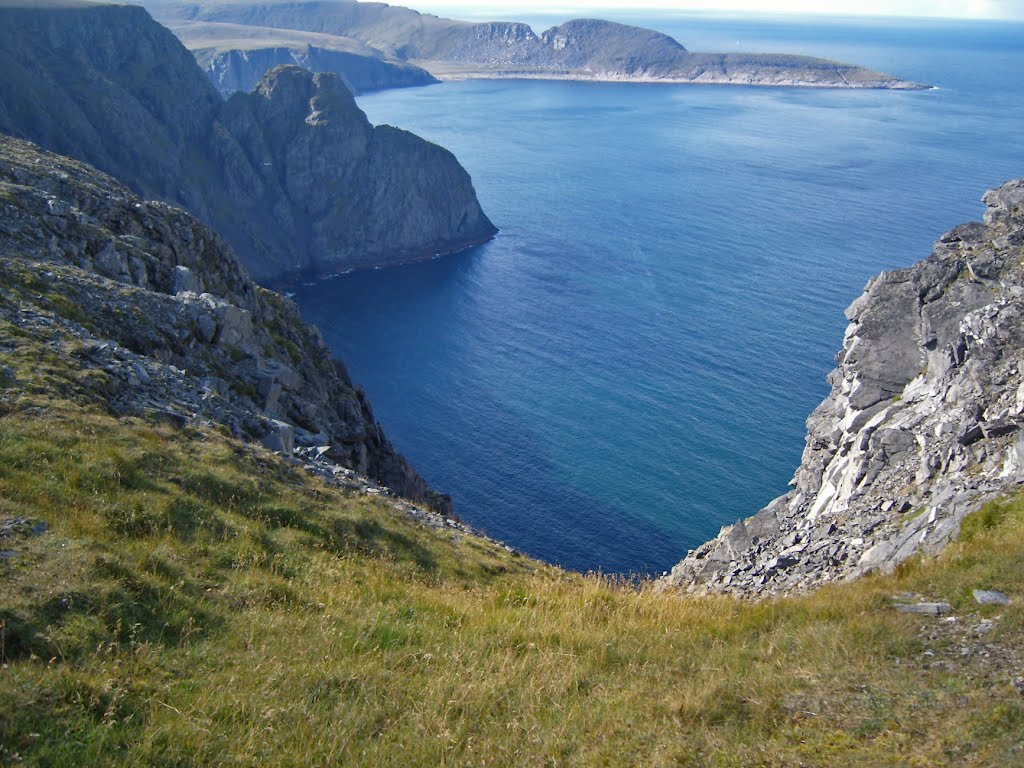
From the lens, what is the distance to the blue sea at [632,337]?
3054 inches

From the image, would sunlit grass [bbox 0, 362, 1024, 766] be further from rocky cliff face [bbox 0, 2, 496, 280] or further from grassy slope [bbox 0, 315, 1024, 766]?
rocky cliff face [bbox 0, 2, 496, 280]

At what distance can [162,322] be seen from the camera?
33.5m

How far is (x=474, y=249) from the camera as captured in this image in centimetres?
16825

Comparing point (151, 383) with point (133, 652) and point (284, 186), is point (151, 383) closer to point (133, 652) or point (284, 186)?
point (133, 652)

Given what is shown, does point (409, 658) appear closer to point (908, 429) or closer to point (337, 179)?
point (908, 429)

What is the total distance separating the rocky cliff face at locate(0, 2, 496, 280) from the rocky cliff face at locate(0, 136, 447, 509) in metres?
101

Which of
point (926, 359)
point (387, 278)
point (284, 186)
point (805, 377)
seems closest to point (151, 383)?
point (926, 359)

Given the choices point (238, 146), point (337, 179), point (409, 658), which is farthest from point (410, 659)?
point (337, 179)

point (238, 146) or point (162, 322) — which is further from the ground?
point (238, 146)

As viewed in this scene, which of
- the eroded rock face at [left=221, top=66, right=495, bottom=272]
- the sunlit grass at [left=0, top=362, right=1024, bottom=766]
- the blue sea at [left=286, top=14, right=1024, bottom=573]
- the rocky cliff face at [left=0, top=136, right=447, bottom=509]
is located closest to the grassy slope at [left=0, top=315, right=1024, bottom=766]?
the sunlit grass at [left=0, top=362, right=1024, bottom=766]

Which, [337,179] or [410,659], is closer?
[410,659]


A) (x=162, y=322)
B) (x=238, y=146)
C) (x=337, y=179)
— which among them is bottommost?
(x=337, y=179)

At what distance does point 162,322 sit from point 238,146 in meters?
155

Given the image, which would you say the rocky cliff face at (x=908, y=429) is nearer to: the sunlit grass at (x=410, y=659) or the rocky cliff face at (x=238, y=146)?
the sunlit grass at (x=410, y=659)
